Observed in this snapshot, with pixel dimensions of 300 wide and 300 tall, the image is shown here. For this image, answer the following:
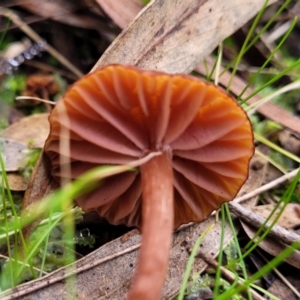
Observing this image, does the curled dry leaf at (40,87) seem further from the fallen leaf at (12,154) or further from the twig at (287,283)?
the twig at (287,283)

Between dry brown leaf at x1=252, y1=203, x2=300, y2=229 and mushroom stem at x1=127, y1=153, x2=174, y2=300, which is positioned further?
dry brown leaf at x1=252, y1=203, x2=300, y2=229

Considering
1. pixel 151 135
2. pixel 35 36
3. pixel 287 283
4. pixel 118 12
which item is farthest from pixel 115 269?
pixel 35 36

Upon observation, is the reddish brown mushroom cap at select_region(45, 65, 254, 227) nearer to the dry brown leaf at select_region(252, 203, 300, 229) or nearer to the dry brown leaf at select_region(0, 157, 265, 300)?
the dry brown leaf at select_region(0, 157, 265, 300)

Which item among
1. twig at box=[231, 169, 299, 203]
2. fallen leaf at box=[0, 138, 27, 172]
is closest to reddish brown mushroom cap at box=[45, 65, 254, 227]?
twig at box=[231, 169, 299, 203]

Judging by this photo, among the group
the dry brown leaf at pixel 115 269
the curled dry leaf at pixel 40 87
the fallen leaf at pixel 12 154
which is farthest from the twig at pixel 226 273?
the curled dry leaf at pixel 40 87

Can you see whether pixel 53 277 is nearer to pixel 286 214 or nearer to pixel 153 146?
pixel 153 146
